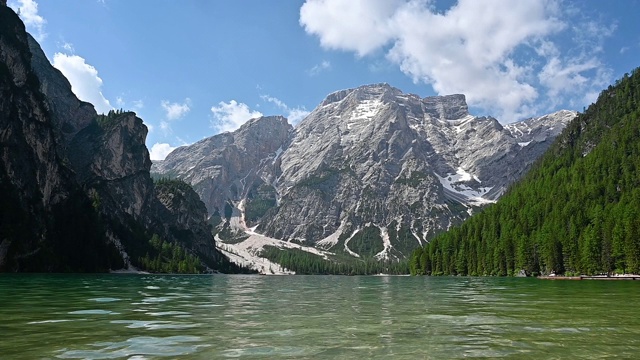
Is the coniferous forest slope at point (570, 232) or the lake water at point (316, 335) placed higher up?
the coniferous forest slope at point (570, 232)

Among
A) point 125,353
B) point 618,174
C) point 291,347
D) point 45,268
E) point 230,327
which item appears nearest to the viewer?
point 125,353

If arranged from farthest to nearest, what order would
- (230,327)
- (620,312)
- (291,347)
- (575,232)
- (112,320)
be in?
(575,232) → (620,312) → (112,320) → (230,327) → (291,347)

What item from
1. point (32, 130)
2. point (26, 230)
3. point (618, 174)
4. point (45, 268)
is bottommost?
point (45, 268)

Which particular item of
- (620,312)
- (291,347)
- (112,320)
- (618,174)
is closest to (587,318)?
(620,312)

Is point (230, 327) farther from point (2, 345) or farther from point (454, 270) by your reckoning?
point (454, 270)

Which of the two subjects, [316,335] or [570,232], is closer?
[316,335]

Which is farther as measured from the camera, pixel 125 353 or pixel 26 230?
pixel 26 230

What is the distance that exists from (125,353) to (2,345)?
4.17m

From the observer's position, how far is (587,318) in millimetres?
23047

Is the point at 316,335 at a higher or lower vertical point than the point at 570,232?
lower

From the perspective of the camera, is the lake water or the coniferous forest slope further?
the coniferous forest slope

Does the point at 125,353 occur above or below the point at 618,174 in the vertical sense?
below

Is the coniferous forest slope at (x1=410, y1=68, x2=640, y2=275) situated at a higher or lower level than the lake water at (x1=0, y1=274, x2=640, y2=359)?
higher

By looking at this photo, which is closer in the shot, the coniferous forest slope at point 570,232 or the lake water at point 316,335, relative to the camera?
the lake water at point 316,335
